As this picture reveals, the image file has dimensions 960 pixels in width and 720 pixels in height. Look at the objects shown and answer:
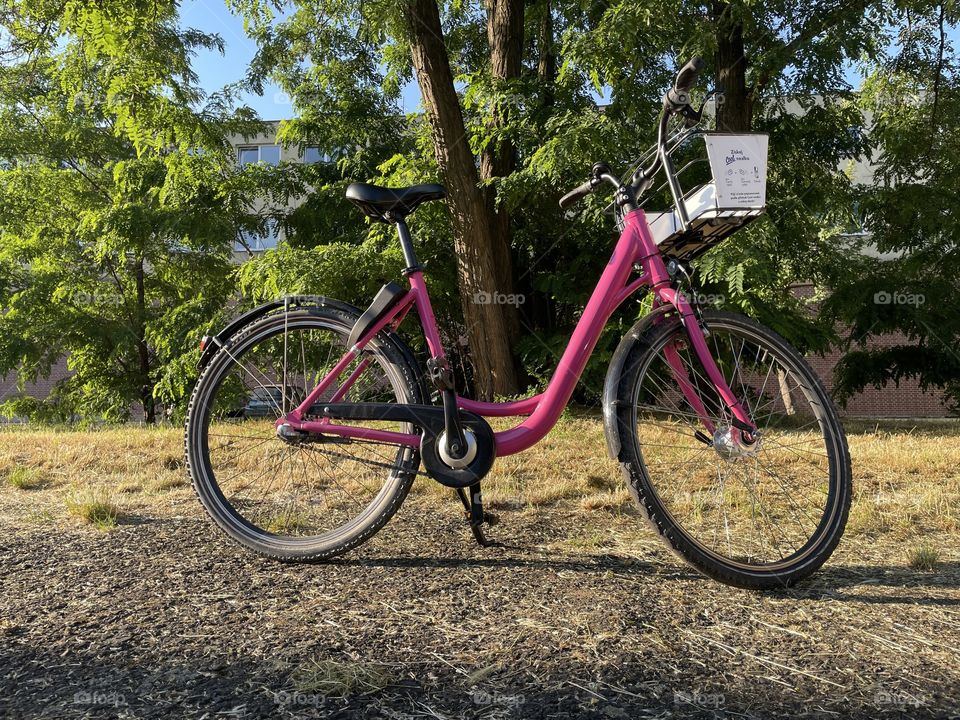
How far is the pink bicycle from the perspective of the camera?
7.45 ft

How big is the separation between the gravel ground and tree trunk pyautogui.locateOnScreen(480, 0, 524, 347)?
171 inches

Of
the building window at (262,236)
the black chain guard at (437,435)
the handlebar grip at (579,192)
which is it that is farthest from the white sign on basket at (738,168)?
the building window at (262,236)

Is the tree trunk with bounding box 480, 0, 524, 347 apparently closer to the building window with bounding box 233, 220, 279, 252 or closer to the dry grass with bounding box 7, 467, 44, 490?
the building window with bounding box 233, 220, 279, 252

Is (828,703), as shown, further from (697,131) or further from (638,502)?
(697,131)

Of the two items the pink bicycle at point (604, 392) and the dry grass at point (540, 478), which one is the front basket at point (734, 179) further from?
the dry grass at point (540, 478)

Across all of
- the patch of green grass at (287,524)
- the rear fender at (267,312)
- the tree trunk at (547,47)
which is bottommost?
the patch of green grass at (287,524)

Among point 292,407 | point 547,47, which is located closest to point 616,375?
point 292,407

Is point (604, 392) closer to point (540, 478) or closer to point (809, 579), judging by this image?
point (809, 579)

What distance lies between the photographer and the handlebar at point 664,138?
2318mm

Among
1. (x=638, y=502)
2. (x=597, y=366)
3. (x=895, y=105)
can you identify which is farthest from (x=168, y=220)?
(x=895, y=105)

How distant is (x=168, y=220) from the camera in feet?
27.1

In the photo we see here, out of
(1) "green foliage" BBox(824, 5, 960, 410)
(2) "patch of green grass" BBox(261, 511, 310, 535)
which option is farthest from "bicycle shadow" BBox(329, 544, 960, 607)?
(1) "green foliage" BBox(824, 5, 960, 410)

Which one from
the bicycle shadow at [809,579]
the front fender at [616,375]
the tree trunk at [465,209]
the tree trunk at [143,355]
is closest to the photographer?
the bicycle shadow at [809,579]

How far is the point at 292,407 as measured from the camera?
2.64 m
